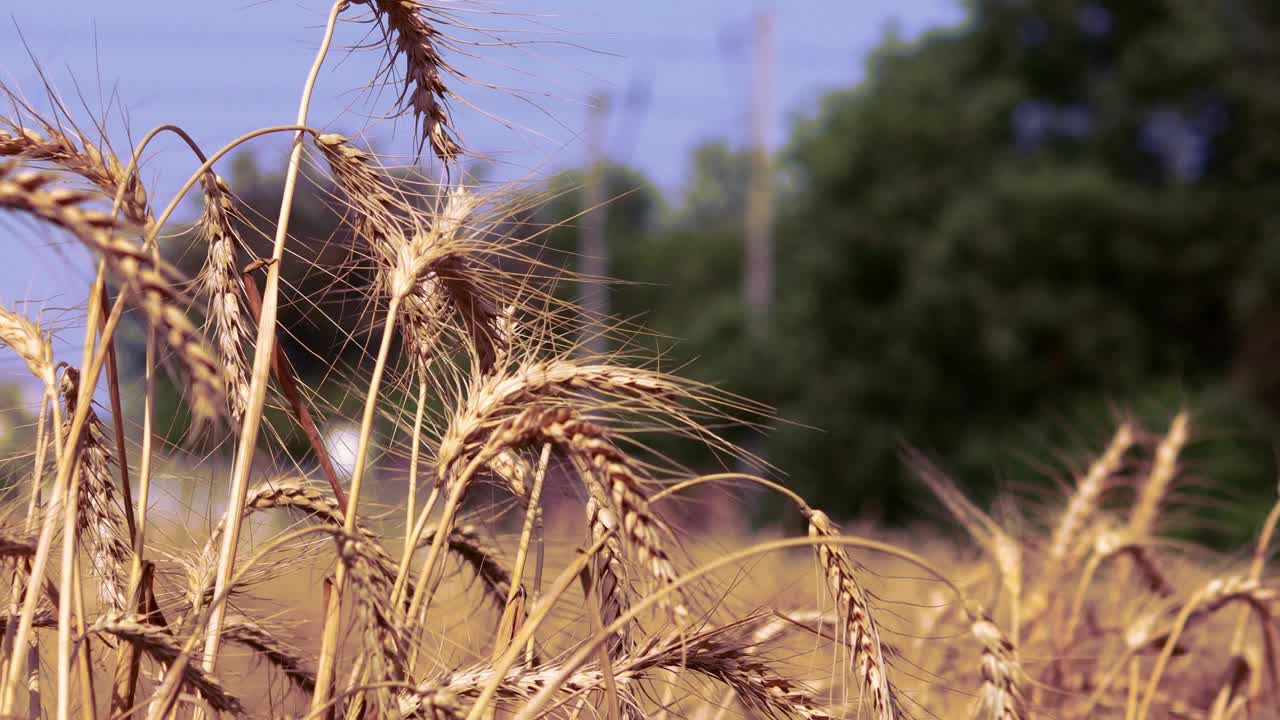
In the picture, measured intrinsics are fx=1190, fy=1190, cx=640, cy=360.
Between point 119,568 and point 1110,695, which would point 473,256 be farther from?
point 1110,695

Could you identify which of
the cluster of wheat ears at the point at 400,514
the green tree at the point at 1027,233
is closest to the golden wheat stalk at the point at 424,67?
the cluster of wheat ears at the point at 400,514

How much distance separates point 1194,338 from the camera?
1945 centimetres

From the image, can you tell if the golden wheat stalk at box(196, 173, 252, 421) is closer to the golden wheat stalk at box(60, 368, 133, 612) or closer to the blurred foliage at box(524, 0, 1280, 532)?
the golden wheat stalk at box(60, 368, 133, 612)

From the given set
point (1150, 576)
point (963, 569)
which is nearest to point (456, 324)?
point (1150, 576)

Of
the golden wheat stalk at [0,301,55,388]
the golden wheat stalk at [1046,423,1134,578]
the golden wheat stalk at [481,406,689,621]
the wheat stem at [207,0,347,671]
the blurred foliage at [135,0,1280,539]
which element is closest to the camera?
the golden wheat stalk at [481,406,689,621]

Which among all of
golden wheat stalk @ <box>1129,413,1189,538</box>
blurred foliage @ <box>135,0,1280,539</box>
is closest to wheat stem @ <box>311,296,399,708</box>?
golden wheat stalk @ <box>1129,413,1189,538</box>

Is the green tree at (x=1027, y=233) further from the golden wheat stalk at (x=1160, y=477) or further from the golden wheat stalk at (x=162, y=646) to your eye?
the golden wheat stalk at (x=162, y=646)

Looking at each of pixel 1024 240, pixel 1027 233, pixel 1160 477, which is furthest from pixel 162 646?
pixel 1024 240

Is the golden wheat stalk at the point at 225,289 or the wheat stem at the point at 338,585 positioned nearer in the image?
the wheat stem at the point at 338,585

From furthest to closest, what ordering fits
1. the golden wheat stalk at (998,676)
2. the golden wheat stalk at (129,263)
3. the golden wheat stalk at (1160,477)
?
the golden wheat stalk at (1160,477), the golden wheat stalk at (998,676), the golden wheat stalk at (129,263)

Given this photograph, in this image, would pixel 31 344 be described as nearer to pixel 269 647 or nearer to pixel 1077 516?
pixel 269 647

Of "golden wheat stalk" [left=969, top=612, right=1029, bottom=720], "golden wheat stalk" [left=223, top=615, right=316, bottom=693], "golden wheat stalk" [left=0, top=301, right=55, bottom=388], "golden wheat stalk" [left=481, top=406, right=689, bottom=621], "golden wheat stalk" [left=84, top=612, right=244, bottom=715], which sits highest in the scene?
"golden wheat stalk" [left=481, top=406, right=689, bottom=621]

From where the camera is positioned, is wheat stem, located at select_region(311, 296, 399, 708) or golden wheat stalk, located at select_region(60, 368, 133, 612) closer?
wheat stem, located at select_region(311, 296, 399, 708)

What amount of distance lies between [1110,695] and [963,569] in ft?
3.70
